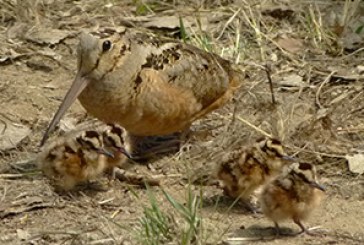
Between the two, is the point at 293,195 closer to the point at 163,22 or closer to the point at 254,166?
the point at 254,166

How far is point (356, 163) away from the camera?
691 cm

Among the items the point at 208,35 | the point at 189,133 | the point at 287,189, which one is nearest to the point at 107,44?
the point at 189,133

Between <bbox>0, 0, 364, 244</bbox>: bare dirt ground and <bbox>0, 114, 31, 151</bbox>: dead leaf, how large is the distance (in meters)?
0.01

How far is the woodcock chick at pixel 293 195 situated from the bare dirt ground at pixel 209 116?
0.52 ft

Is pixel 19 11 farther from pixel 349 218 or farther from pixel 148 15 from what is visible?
pixel 349 218

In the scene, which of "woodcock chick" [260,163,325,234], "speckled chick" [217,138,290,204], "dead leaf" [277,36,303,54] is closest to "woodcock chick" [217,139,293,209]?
"speckled chick" [217,138,290,204]

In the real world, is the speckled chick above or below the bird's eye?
below

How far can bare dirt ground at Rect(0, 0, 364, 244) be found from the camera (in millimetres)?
6043

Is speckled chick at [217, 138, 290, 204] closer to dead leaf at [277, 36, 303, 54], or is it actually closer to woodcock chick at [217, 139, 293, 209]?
woodcock chick at [217, 139, 293, 209]

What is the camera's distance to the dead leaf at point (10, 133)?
283 inches

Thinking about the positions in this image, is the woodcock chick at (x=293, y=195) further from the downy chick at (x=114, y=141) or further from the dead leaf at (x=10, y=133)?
the dead leaf at (x=10, y=133)

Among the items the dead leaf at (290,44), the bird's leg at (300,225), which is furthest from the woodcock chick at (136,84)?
the dead leaf at (290,44)

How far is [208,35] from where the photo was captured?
8812 mm

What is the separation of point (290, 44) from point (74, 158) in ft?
9.93
